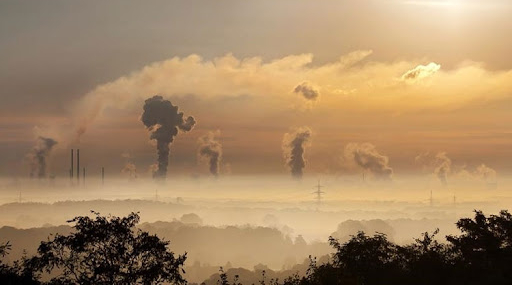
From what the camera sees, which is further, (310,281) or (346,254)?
(346,254)

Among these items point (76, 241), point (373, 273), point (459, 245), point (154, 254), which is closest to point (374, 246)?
point (373, 273)

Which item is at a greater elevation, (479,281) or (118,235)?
(118,235)

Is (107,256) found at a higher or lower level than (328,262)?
higher

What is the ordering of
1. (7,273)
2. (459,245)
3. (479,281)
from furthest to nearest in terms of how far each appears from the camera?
(459,245), (479,281), (7,273)

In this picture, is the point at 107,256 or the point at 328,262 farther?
the point at 328,262

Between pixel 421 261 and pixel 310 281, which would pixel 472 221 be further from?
pixel 310 281

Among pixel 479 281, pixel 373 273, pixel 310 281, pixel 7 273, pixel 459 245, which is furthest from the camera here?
pixel 459 245

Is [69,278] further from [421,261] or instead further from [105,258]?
[421,261]

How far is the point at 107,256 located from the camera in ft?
192

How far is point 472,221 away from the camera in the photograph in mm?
94000

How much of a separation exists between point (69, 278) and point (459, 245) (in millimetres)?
55404

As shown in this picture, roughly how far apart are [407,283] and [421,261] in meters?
4.30

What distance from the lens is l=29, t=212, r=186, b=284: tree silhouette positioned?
5744cm

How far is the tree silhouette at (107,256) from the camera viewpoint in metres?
57.4
